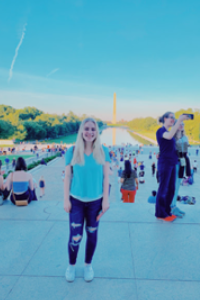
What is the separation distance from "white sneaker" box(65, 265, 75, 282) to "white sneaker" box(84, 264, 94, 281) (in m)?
0.13

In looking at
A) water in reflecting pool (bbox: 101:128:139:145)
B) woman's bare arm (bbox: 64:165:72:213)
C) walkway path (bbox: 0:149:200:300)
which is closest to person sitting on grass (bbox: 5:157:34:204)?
walkway path (bbox: 0:149:200:300)

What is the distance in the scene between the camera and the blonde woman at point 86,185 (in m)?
1.99

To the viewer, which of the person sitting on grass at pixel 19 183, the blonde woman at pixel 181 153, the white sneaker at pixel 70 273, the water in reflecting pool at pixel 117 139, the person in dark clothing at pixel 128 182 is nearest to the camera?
the white sneaker at pixel 70 273

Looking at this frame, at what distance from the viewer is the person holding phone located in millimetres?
3021

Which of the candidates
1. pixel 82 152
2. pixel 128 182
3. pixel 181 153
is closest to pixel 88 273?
pixel 82 152

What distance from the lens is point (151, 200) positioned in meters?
5.74

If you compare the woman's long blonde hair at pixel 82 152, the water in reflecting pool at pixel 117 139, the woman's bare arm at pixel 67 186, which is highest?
the woman's long blonde hair at pixel 82 152

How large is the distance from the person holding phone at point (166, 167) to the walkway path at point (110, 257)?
219 millimetres

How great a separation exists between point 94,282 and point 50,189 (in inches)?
430

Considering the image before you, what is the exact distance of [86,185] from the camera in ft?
6.56

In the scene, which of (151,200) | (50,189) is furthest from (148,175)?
(151,200)

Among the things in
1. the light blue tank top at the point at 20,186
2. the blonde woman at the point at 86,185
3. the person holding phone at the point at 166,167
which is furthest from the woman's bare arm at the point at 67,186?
the light blue tank top at the point at 20,186

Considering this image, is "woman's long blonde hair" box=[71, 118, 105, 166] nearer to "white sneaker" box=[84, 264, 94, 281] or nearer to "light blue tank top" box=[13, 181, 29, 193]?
"white sneaker" box=[84, 264, 94, 281]

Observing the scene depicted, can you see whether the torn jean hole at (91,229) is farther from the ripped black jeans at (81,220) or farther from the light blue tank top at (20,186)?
the light blue tank top at (20,186)
